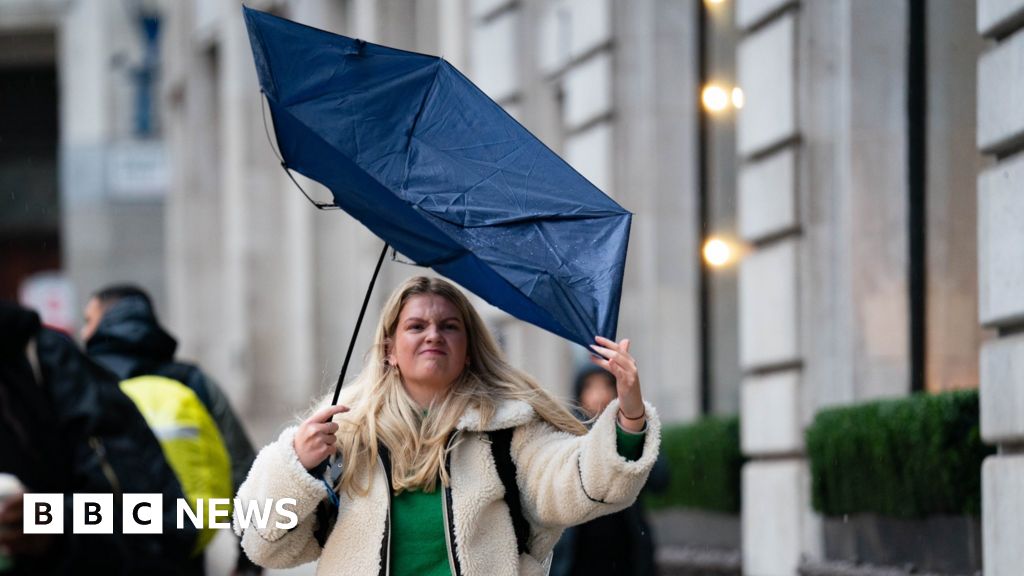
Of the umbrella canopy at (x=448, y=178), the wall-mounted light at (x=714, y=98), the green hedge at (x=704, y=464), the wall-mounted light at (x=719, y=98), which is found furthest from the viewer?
the wall-mounted light at (x=714, y=98)

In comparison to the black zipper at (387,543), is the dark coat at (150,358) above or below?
above

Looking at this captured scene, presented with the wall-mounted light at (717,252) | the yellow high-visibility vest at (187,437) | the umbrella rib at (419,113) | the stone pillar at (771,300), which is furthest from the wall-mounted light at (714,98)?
the umbrella rib at (419,113)

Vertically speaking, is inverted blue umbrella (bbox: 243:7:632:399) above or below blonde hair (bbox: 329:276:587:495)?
above

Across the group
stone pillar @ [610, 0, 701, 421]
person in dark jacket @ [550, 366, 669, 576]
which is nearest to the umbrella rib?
person in dark jacket @ [550, 366, 669, 576]

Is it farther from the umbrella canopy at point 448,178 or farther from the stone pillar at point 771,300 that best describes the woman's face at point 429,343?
the stone pillar at point 771,300

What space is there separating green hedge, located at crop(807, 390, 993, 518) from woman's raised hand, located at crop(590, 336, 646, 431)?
11.7ft

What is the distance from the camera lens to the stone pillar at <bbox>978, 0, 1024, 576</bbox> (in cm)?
768

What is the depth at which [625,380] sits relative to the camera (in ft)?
17.1

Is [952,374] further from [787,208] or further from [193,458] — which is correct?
[193,458]

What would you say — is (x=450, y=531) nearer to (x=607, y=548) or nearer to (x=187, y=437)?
(x=187, y=437)

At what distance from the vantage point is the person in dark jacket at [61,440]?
434cm

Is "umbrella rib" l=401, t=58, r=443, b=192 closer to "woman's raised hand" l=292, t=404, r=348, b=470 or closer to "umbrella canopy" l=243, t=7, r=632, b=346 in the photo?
"umbrella canopy" l=243, t=7, r=632, b=346

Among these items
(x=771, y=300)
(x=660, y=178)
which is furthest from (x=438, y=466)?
(x=660, y=178)

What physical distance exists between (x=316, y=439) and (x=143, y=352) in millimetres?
3404
